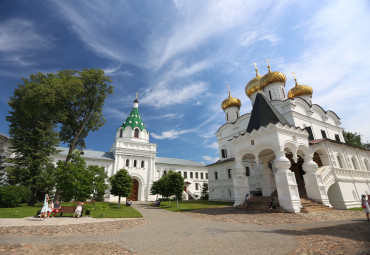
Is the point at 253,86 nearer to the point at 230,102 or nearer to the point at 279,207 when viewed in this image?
the point at 230,102

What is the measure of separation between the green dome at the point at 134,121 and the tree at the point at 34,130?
1810 cm

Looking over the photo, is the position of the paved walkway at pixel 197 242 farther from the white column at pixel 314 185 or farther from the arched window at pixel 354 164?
the arched window at pixel 354 164

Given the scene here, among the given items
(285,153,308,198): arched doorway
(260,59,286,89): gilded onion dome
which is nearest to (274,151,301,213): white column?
(285,153,308,198): arched doorway

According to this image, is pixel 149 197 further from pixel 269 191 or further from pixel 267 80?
pixel 267 80

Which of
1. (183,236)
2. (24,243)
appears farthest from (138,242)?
(24,243)

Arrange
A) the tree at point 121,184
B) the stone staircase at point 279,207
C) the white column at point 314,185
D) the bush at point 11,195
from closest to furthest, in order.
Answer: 1. the stone staircase at point 279,207
2. the white column at point 314,185
3. the bush at point 11,195
4. the tree at point 121,184

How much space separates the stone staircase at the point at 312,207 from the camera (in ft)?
40.6

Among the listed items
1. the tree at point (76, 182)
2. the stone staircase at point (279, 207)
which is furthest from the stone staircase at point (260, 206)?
the tree at point (76, 182)

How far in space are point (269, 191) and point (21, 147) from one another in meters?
25.0

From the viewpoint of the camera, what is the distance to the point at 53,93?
707 inches

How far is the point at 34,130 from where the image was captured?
64.3ft

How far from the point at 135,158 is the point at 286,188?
2847cm

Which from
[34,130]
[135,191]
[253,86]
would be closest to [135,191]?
[135,191]

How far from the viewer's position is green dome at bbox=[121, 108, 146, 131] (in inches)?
1512
